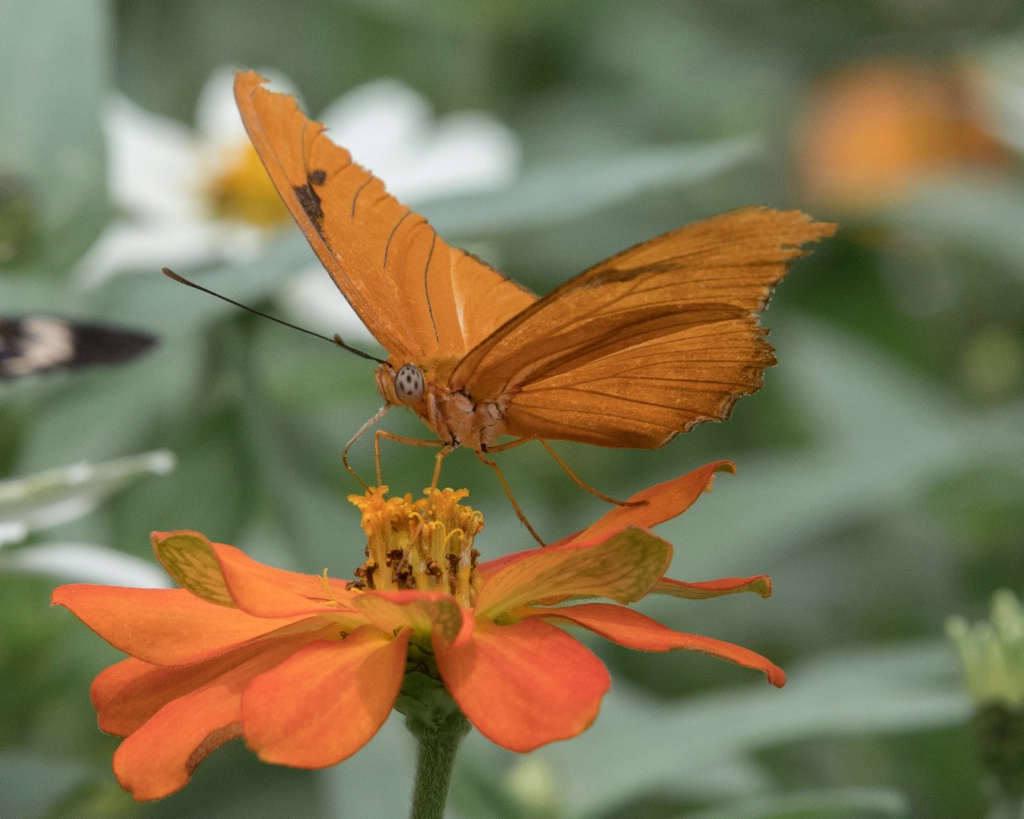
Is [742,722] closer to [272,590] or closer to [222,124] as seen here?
[272,590]

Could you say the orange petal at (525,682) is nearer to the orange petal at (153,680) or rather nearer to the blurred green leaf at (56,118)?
the orange petal at (153,680)

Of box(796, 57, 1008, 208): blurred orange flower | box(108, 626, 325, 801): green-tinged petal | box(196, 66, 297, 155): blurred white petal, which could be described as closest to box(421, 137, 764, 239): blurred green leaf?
box(108, 626, 325, 801): green-tinged petal

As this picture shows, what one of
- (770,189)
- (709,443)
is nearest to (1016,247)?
(709,443)

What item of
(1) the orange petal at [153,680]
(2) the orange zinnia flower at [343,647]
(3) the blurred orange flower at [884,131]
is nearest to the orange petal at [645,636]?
(2) the orange zinnia flower at [343,647]

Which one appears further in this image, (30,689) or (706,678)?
(706,678)

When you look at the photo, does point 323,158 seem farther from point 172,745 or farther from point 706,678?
point 706,678

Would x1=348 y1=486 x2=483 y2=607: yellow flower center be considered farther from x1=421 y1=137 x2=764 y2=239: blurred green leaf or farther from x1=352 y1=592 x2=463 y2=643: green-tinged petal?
x1=421 y1=137 x2=764 y2=239: blurred green leaf
